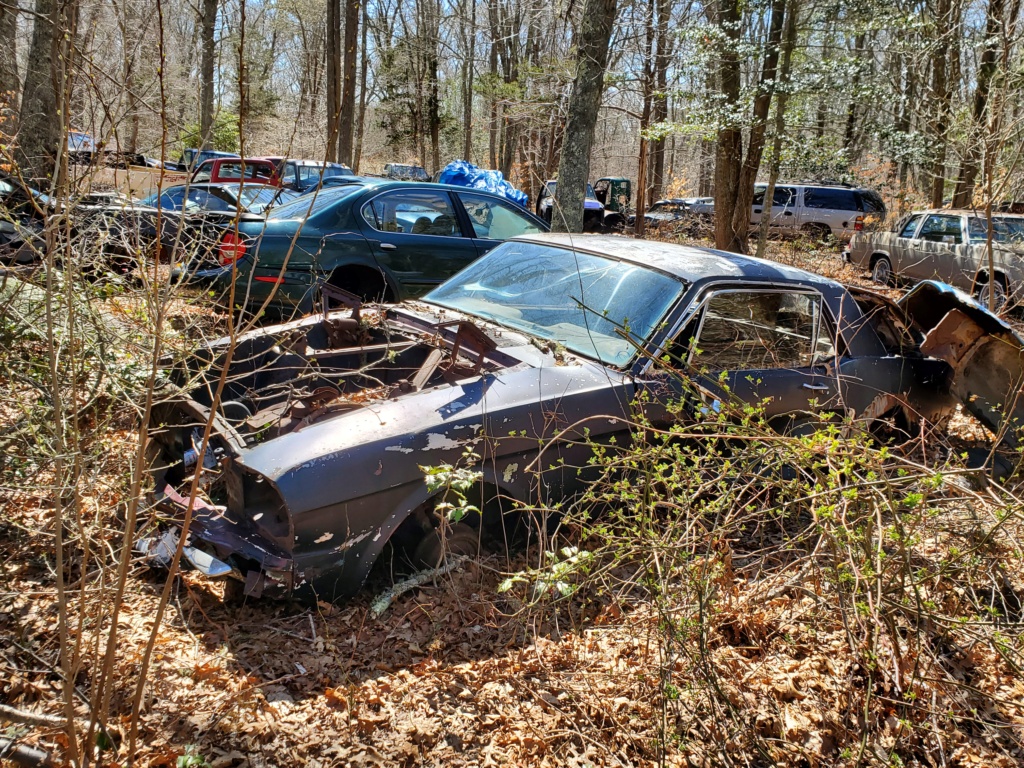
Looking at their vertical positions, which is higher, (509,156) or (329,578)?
(509,156)

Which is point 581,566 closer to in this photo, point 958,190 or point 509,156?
point 958,190

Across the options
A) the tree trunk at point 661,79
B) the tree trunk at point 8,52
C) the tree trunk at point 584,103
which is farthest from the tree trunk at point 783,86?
the tree trunk at point 8,52

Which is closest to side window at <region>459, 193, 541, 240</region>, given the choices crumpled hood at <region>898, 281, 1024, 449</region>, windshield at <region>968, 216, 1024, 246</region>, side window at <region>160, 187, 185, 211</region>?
side window at <region>160, 187, 185, 211</region>

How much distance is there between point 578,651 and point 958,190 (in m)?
18.8

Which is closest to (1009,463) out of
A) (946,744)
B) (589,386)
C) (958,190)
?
(946,744)

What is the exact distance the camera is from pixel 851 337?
4320mm

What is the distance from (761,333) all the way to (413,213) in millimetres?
4040

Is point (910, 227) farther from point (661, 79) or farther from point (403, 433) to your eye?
point (403, 433)

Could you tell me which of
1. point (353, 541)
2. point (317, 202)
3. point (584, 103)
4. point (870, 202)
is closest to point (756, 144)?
point (584, 103)

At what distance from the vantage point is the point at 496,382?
3.30 m

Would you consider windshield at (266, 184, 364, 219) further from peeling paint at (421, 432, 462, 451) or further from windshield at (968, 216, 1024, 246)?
windshield at (968, 216, 1024, 246)

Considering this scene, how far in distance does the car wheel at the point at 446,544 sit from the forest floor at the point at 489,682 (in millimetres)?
93

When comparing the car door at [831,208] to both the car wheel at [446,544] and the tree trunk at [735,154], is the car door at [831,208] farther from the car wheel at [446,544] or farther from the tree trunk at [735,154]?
the car wheel at [446,544]

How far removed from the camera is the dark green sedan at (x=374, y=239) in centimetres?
622
